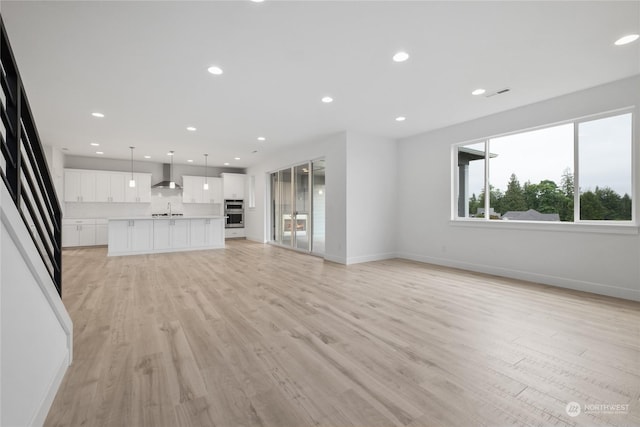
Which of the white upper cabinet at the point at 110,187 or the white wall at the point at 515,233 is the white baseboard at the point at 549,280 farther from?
the white upper cabinet at the point at 110,187

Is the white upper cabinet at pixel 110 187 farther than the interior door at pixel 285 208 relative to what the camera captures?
Yes

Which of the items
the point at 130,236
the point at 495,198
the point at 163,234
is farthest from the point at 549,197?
the point at 130,236

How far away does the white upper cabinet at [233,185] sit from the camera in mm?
10172

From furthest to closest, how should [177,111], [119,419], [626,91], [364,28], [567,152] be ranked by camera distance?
→ [177,111] < [567,152] < [626,91] < [364,28] < [119,419]

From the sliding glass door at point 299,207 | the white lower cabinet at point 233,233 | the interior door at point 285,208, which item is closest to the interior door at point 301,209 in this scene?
the sliding glass door at point 299,207

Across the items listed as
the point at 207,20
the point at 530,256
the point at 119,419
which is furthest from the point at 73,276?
the point at 530,256

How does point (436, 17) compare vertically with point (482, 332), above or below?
above

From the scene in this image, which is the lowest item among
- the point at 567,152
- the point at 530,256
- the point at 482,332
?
the point at 482,332

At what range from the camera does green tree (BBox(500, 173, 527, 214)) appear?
15.2 ft

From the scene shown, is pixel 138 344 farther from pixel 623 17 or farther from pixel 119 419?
pixel 623 17

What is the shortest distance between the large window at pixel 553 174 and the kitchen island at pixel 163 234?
6.49 metres

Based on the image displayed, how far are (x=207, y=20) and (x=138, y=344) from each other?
2795 millimetres

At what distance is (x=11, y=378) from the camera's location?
1.17 m

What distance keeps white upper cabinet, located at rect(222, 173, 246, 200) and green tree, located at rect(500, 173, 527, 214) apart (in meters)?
8.34
